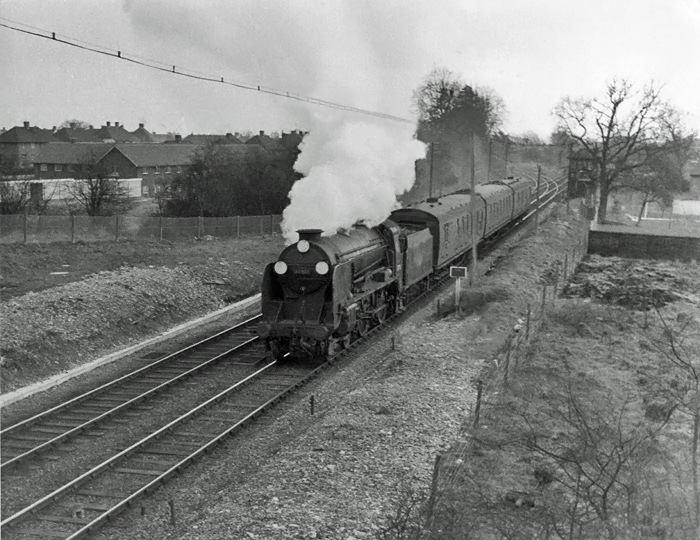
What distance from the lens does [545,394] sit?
14.1 meters

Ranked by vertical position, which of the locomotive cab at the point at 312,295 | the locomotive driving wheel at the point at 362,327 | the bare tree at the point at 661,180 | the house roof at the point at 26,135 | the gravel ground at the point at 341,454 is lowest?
the gravel ground at the point at 341,454

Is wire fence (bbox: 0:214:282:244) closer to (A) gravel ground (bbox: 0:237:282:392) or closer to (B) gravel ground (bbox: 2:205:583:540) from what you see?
(A) gravel ground (bbox: 0:237:282:392)

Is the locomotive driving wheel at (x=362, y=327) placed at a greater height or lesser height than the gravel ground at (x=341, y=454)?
greater

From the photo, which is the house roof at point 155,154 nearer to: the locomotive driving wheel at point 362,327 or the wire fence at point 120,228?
the wire fence at point 120,228

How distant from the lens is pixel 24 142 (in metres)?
56.1

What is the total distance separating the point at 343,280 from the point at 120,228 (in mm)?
18217

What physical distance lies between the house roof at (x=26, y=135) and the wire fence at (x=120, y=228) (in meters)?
28.0

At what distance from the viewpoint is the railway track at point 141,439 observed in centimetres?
955

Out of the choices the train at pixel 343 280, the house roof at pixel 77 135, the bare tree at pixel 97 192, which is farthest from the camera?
the house roof at pixel 77 135

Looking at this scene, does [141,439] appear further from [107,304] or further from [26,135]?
Answer: [26,135]

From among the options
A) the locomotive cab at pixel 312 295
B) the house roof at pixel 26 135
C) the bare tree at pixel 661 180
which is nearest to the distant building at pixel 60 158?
the house roof at pixel 26 135

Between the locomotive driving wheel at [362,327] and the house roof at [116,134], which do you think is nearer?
the locomotive driving wheel at [362,327]

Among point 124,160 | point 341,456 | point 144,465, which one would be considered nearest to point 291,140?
point 124,160

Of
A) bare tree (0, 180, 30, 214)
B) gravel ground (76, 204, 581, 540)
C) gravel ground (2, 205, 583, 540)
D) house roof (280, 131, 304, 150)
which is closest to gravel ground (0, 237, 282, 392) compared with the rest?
gravel ground (2, 205, 583, 540)
